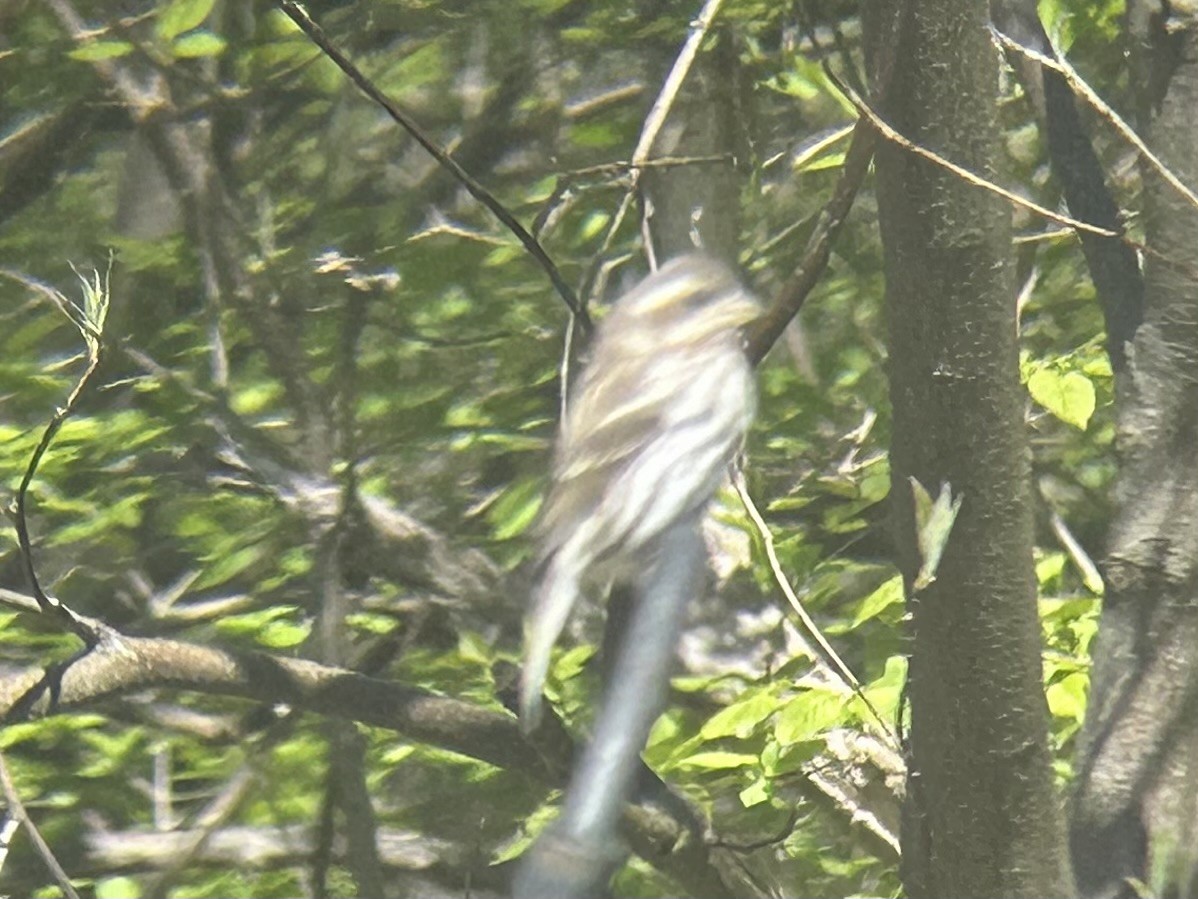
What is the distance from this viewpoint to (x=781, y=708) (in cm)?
194

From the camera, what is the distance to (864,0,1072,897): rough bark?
1266 millimetres

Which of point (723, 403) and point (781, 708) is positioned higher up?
point (723, 403)

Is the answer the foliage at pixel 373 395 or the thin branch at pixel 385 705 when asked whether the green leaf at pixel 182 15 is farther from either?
the thin branch at pixel 385 705

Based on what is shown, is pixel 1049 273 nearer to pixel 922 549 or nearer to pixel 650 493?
pixel 922 549

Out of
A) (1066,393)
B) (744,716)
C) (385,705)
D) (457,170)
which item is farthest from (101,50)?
(1066,393)

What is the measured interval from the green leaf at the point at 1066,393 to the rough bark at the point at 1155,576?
37mm

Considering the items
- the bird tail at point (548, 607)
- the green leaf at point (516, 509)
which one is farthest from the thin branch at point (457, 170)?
the green leaf at point (516, 509)

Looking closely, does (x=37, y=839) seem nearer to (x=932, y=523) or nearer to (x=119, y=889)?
(x=932, y=523)

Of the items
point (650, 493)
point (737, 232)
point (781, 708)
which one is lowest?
point (781, 708)

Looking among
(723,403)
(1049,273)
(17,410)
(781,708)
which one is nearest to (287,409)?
(17,410)

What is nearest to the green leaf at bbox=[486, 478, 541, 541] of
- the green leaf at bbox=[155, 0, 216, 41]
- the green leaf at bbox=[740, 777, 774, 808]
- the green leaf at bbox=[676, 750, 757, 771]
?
the green leaf at bbox=[676, 750, 757, 771]

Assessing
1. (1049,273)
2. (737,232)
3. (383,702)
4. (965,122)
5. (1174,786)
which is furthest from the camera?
(1049,273)

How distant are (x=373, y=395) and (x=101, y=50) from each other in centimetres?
62

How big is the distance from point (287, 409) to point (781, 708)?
1.02 meters
